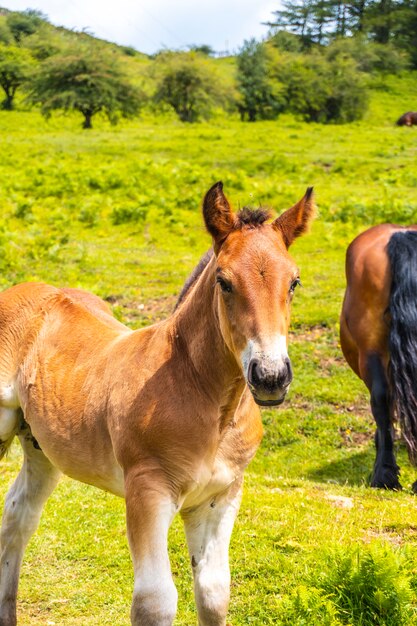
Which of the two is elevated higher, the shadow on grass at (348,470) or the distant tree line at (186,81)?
the distant tree line at (186,81)

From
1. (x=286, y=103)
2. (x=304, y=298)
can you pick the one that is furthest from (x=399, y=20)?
(x=304, y=298)

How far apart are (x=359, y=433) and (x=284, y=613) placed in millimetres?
4643

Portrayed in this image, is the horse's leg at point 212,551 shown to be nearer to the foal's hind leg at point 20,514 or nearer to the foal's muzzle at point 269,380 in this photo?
the foal's muzzle at point 269,380

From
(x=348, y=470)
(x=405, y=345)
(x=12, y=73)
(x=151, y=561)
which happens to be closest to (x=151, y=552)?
(x=151, y=561)

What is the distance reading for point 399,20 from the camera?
201ft

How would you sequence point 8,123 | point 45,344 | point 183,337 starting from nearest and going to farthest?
point 183,337 < point 45,344 < point 8,123

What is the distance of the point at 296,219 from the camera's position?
345 centimetres

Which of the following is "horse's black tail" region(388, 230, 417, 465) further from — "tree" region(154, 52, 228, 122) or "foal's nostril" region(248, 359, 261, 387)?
"tree" region(154, 52, 228, 122)

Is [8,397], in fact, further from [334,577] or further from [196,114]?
[196,114]

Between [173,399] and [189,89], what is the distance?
3741cm

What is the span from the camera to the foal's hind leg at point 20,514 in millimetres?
Answer: 4316

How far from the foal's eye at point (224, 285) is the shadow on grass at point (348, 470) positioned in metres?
4.47

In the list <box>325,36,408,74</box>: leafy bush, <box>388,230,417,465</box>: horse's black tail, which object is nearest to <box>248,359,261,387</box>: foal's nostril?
<box>388,230,417,465</box>: horse's black tail

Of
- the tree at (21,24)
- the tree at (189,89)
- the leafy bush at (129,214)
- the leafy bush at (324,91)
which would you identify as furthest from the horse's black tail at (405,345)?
the tree at (21,24)
